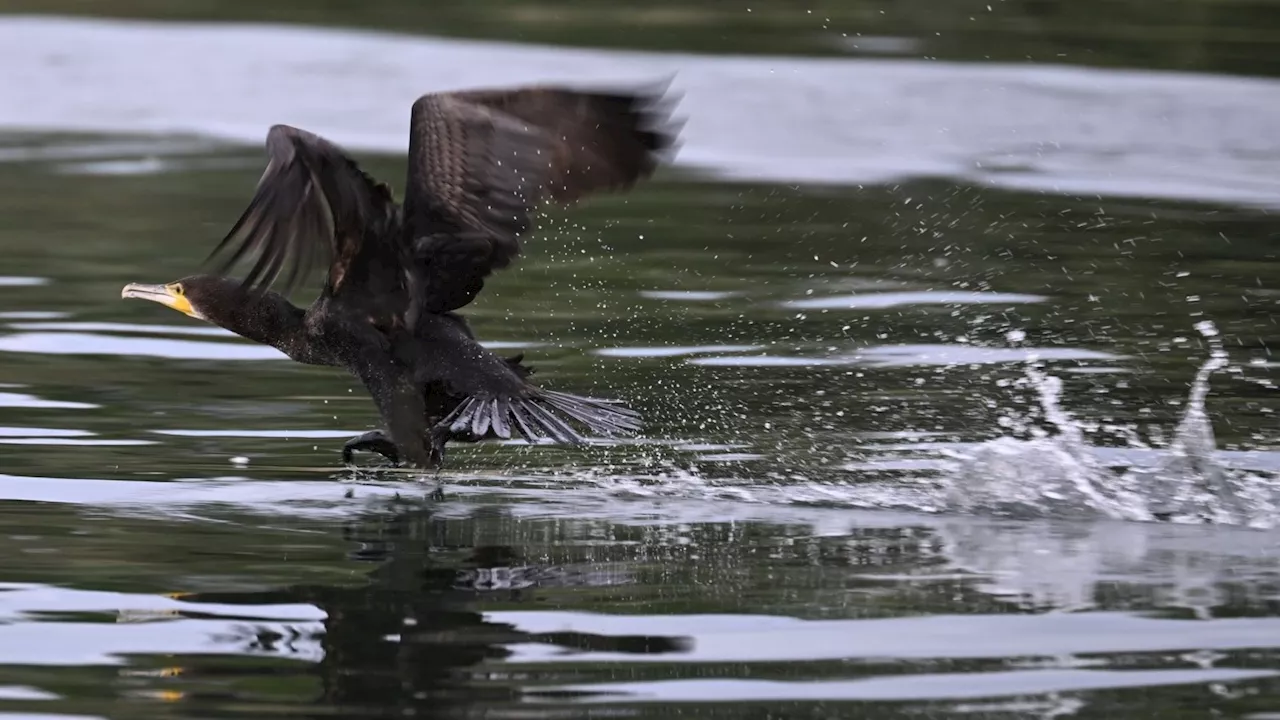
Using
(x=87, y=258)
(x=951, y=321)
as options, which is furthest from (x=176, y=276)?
(x=951, y=321)

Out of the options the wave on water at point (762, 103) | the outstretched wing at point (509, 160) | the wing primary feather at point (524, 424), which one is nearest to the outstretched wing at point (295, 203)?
the outstretched wing at point (509, 160)

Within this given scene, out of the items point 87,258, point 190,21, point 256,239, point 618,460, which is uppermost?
point 190,21

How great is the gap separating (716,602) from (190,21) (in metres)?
14.9

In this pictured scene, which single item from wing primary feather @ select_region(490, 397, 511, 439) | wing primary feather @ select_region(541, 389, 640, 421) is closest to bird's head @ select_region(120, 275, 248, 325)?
wing primary feather @ select_region(490, 397, 511, 439)

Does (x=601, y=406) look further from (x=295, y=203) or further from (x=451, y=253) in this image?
(x=295, y=203)

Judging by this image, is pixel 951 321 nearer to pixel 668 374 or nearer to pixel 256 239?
pixel 668 374

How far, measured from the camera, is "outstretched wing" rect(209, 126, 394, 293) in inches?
238

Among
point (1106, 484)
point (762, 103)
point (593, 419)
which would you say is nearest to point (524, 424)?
point (593, 419)

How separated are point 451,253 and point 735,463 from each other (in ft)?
3.66

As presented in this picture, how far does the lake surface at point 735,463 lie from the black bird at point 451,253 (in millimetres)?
248

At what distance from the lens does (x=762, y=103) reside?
49.3 feet

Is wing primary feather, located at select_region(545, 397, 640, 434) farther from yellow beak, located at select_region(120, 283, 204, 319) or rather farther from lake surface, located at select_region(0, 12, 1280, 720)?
yellow beak, located at select_region(120, 283, 204, 319)

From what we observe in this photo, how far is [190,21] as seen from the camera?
1917 centimetres

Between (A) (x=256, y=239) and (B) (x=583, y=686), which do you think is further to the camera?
(A) (x=256, y=239)
